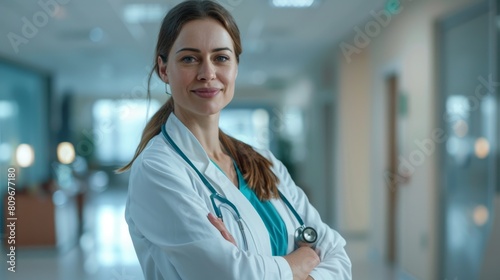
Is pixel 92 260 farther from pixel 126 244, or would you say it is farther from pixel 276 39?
pixel 276 39

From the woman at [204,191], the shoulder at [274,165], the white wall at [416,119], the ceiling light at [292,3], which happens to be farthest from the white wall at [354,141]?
the woman at [204,191]

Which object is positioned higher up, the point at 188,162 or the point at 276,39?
the point at 276,39

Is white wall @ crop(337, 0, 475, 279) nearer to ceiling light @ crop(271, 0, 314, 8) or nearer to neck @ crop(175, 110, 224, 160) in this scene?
ceiling light @ crop(271, 0, 314, 8)

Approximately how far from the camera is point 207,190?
1237 mm

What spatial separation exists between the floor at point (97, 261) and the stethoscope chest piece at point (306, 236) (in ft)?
11.4

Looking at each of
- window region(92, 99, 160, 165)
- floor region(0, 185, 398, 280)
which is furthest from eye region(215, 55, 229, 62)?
window region(92, 99, 160, 165)

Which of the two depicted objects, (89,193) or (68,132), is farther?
(68,132)

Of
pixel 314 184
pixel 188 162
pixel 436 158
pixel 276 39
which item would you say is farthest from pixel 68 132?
pixel 188 162

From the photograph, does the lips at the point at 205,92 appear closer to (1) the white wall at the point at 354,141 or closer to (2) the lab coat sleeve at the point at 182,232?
(2) the lab coat sleeve at the point at 182,232

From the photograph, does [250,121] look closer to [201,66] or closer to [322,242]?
[322,242]

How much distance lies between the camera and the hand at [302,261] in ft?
4.09

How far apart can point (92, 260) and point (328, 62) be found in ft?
16.7

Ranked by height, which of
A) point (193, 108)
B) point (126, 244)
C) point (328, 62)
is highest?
point (328, 62)

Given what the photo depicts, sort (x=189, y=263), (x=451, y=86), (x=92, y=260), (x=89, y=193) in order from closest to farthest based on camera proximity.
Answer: (x=189, y=263)
(x=451, y=86)
(x=92, y=260)
(x=89, y=193)
